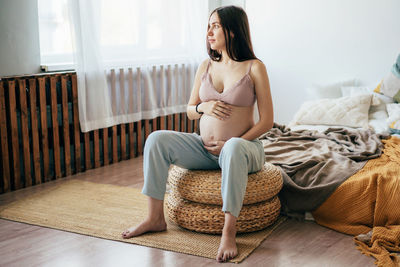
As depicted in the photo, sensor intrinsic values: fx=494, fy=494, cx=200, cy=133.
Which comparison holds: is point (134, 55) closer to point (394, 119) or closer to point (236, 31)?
point (236, 31)

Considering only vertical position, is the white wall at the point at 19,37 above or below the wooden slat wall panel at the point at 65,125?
above

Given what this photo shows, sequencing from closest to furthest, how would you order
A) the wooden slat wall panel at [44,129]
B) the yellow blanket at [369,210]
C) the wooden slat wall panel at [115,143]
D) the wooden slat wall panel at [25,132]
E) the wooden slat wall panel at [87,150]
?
the yellow blanket at [369,210]
the wooden slat wall panel at [25,132]
the wooden slat wall panel at [44,129]
the wooden slat wall panel at [87,150]
the wooden slat wall panel at [115,143]

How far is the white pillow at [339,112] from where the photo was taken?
12.7 ft

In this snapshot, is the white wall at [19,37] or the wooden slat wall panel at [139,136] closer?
the white wall at [19,37]

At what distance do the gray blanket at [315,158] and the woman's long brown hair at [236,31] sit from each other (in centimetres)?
77

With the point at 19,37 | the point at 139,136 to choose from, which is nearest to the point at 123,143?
the point at 139,136

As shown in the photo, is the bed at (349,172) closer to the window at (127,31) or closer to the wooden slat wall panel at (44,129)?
the window at (127,31)

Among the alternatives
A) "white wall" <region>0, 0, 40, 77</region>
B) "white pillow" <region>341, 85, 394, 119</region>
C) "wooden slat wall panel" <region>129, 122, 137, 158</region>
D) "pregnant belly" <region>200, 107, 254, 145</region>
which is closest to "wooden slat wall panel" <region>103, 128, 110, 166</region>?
"wooden slat wall panel" <region>129, 122, 137, 158</region>

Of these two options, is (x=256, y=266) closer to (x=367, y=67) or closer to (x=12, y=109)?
(x=12, y=109)

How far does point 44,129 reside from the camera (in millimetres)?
3494

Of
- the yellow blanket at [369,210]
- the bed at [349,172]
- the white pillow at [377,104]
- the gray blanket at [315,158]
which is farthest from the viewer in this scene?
the white pillow at [377,104]

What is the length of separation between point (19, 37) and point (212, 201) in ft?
6.19

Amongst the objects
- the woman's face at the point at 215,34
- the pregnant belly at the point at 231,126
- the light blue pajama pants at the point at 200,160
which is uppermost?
the woman's face at the point at 215,34

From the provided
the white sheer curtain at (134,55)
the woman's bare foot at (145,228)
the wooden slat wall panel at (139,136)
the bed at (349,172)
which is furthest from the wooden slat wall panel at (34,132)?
the bed at (349,172)
